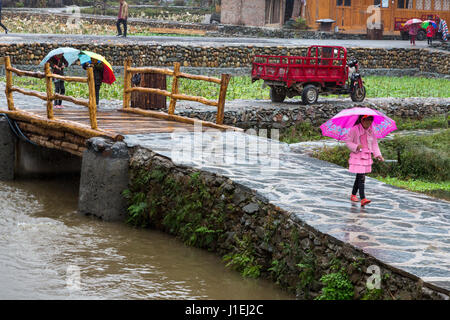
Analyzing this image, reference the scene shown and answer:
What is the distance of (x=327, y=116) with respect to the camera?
18.9 metres

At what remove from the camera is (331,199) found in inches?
329

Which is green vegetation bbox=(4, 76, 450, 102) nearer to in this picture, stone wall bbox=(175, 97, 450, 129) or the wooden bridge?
stone wall bbox=(175, 97, 450, 129)

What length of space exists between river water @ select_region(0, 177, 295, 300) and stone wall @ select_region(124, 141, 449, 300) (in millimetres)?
186

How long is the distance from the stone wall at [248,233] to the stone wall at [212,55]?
1355 centimetres

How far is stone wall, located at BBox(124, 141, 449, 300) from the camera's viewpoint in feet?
21.0

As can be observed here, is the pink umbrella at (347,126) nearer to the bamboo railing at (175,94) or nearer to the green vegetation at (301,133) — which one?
the bamboo railing at (175,94)

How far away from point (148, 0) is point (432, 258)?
52.3 meters

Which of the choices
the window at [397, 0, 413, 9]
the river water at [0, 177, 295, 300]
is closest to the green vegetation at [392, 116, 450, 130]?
the river water at [0, 177, 295, 300]

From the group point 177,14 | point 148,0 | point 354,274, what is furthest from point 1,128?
point 148,0

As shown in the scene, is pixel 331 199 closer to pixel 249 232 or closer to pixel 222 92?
pixel 249 232

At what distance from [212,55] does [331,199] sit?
60.9 feet

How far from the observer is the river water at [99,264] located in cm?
773

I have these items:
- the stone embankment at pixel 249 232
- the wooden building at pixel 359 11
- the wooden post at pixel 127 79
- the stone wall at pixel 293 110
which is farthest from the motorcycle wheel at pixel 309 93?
the wooden building at pixel 359 11

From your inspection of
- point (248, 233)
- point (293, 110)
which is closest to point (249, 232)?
point (248, 233)
